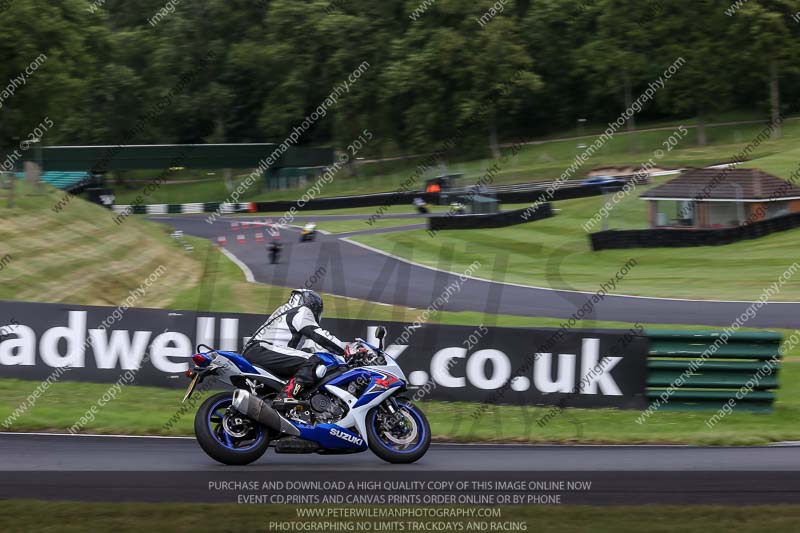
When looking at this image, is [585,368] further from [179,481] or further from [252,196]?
[252,196]

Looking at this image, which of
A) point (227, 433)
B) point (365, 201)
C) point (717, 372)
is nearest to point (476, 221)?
point (365, 201)

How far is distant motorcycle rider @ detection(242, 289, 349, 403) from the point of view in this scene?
9.24m

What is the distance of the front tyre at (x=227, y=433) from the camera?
8.91 m

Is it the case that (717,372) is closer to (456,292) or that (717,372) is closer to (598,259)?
(456,292)

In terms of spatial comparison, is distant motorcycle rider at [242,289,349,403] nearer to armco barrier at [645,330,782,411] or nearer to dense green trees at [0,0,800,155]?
armco barrier at [645,330,782,411]

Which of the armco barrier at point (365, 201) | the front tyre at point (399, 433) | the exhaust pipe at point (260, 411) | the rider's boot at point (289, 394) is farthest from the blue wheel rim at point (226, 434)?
the armco barrier at point (365, 201)

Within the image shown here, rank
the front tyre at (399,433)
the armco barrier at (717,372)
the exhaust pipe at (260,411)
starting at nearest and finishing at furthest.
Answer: the exhaust pipe at (260,411)
the front tyre at (399,433)
the armco barrier at (717,372)

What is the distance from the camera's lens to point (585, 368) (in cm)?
1277

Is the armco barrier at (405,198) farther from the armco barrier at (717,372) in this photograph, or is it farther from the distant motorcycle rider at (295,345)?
the distant motorcycle rider at (295,345)

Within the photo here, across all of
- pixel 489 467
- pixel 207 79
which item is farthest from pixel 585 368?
pixel 207 79

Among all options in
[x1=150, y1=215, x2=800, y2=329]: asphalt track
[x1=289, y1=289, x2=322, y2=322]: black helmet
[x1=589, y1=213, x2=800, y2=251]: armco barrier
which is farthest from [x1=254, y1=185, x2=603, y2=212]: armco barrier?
[x1=289, y1=289, x2=322, y2=322]: black helmet

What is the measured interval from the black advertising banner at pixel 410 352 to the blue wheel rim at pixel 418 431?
11.6 feet

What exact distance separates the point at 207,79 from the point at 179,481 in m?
69.9

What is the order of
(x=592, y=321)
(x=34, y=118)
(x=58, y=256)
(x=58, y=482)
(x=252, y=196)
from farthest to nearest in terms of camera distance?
(x=252, y=196) < (x=34, y=118) < (x=58, y=256) < (x=592, y=321) < (x=58, y=482)
